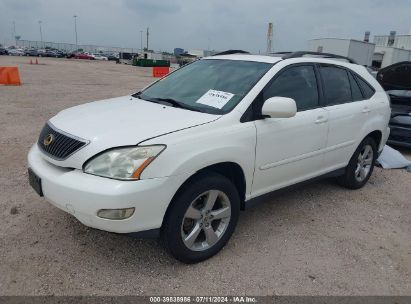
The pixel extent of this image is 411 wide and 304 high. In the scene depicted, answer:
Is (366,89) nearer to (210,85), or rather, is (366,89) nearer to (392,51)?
(210,85)

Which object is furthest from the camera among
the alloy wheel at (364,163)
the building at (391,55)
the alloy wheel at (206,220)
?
the building at (391,55)

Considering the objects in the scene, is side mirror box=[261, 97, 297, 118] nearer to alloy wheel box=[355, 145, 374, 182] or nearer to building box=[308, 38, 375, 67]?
alloy wheel box=[355, 145, 374, 182]

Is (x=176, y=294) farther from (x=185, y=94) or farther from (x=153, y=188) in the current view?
(x=185, y=94)

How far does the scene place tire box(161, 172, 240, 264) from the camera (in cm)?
284

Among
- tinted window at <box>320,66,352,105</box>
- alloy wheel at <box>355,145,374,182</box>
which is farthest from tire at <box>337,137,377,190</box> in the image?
tinted window at <box>320,66,352,105</box>

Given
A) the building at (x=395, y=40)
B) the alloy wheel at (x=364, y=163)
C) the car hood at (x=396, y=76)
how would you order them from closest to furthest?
the alloy wheel at (x=364, y=163) < the car hood at (x=396, y=76) < the building at (x=395, y=40)

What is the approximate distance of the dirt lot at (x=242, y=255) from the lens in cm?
286

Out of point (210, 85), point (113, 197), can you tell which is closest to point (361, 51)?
point (210, 85)

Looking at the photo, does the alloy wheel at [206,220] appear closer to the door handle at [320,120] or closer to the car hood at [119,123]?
the car hood at [119,123]

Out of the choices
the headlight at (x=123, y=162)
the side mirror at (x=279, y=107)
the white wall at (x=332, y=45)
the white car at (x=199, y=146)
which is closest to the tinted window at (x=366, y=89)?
the white car at (x=199, y=146)

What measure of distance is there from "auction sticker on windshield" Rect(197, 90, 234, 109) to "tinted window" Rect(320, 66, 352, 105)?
1.35 meters

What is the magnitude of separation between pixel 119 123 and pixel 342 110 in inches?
102

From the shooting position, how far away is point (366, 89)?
4871 millimetres

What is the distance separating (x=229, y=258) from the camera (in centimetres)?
325
